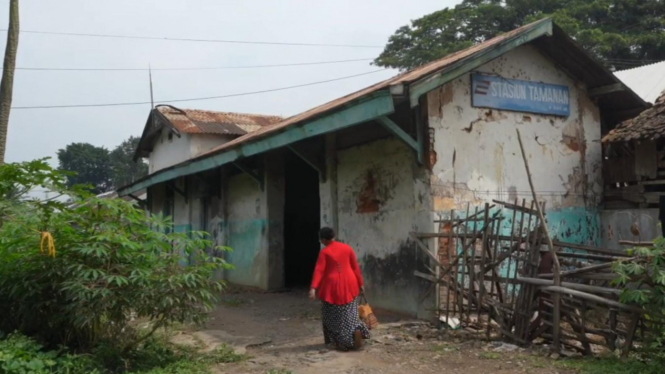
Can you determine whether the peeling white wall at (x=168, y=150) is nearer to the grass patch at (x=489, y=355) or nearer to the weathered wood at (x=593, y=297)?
the grass patch at (x=489, y=355)

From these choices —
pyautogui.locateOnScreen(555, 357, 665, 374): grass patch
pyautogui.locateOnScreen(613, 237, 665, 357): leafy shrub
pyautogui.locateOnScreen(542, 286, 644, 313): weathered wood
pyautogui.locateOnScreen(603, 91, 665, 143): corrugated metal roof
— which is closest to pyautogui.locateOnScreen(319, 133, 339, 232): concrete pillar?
pyautogui.locateOnScreen(603, 91, 665, 143): corrugated metal roof

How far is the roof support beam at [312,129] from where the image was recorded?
24.4 ft

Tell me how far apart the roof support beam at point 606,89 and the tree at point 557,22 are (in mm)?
13708

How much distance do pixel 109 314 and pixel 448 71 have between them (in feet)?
16.2

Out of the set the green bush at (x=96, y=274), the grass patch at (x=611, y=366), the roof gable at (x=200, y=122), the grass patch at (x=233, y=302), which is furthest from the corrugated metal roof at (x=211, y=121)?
the grass patch at (x=611, y=366)

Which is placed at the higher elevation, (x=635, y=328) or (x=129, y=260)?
(x=129, y=260)

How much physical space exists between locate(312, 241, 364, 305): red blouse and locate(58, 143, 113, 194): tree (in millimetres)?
48541

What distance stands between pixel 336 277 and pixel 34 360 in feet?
10.1

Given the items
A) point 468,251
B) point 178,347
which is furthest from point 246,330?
point 468,251

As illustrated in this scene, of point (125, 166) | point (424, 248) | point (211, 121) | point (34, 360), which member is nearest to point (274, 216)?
point (424, 248)

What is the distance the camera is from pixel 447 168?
8344 millimetres

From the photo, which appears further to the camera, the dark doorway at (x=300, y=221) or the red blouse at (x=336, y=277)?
the dark doorway at (x=300, y=221)

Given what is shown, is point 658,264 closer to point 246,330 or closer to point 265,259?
point 246,330

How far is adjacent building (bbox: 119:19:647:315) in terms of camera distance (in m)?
8.18
